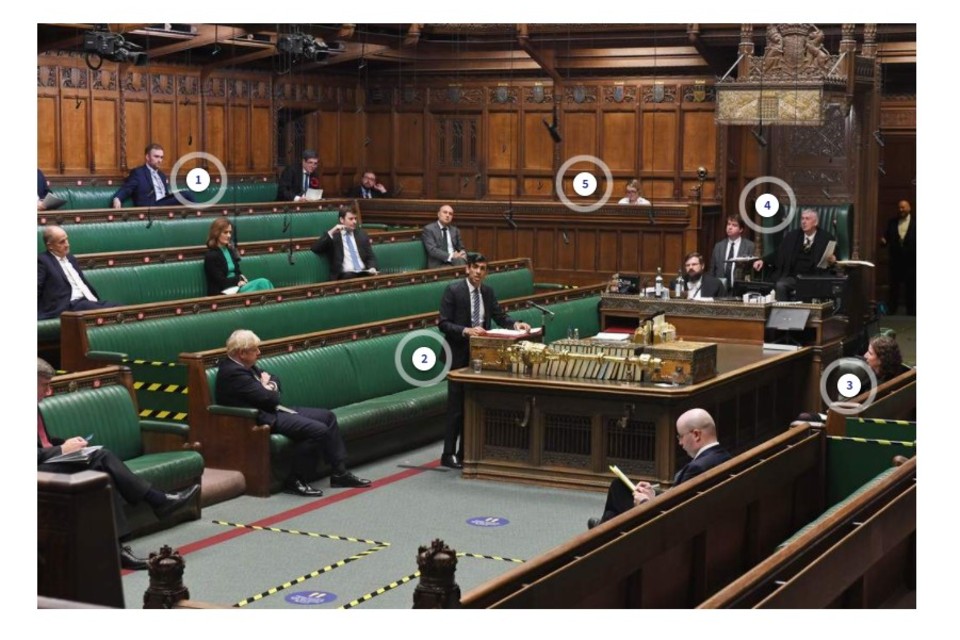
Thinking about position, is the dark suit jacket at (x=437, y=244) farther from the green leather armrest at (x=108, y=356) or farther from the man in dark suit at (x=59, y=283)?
the green leather armrest at (x=108, y=356)

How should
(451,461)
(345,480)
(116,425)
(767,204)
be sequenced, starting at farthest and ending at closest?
1. (767,204)
2. (451,461)
3. (345,480)
4. (116,425)

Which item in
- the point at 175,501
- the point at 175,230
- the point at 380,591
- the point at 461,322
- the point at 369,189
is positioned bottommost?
the point at 380,591

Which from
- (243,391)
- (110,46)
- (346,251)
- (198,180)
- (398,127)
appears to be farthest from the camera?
(398,127)

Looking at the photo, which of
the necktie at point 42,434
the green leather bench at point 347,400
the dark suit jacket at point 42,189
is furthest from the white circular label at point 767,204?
the necktie at point 42,434

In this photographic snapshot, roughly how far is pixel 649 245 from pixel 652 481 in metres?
8.15

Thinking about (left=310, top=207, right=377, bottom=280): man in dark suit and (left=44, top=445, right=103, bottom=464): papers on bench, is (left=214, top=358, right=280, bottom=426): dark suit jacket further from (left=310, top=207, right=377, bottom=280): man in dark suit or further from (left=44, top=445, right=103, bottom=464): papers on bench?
(left=310, top=207, right=377, bottom=280): man in dark suit

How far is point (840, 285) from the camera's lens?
13.3 metres

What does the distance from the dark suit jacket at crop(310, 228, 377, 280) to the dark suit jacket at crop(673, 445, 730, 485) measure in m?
7.45

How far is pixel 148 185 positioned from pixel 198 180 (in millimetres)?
2305

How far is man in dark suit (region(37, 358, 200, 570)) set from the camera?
7484mm

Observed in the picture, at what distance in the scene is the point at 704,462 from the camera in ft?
23.6

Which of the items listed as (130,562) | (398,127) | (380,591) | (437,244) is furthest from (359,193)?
(380,591)

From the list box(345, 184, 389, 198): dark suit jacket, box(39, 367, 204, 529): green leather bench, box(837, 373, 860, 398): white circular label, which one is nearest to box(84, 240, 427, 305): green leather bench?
box(39, 367, 204, 529): green leather bench

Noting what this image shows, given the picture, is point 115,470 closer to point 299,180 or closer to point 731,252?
point 731,252
